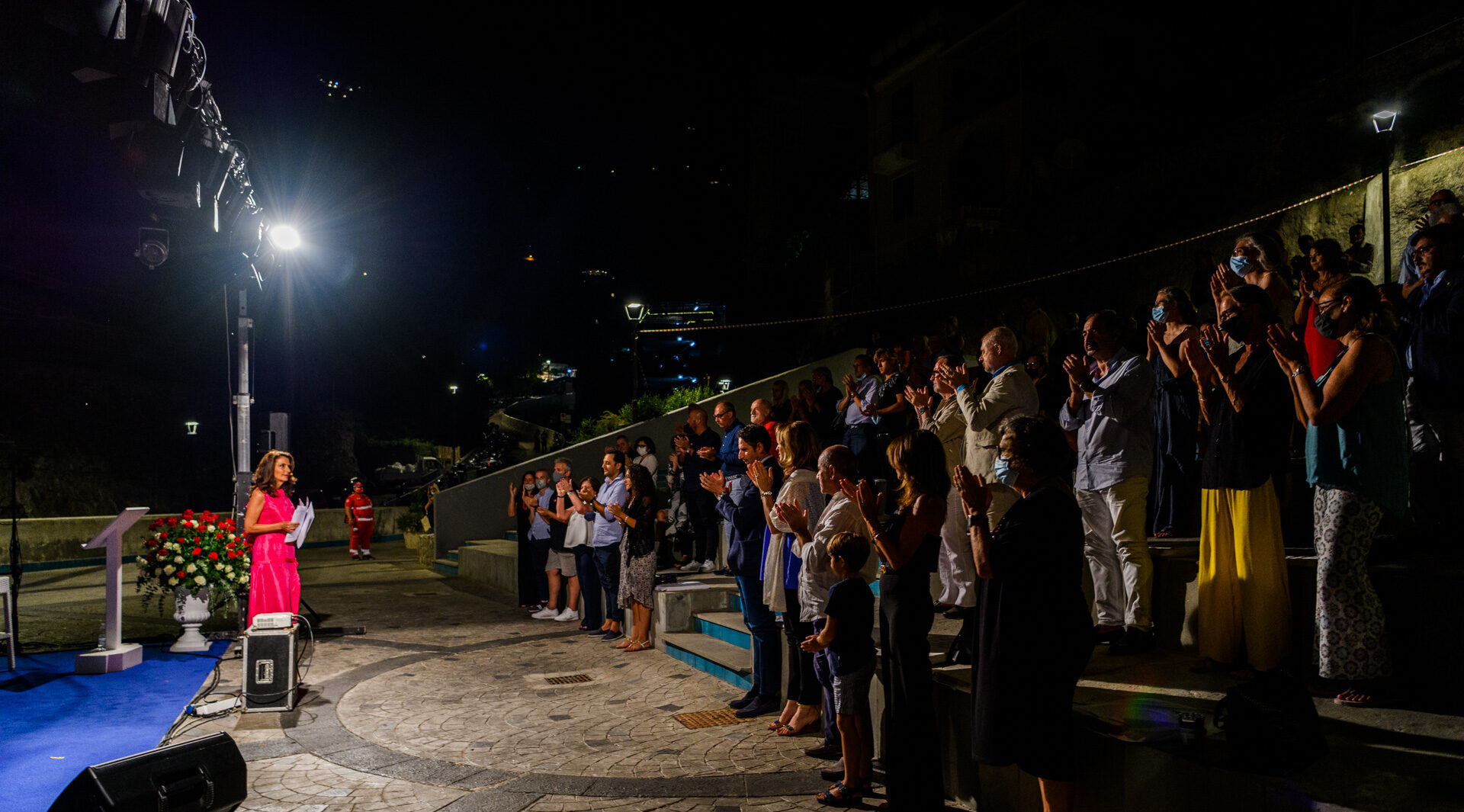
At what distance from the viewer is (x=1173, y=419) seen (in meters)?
5.29

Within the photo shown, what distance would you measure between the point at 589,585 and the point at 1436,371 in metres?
7.95

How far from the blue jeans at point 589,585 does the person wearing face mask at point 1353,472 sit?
7.40 meters

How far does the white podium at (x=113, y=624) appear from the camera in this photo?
309 inches

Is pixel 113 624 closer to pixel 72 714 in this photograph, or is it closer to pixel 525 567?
pixel 72 714

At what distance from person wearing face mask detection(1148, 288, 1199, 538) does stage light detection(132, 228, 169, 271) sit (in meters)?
10.0

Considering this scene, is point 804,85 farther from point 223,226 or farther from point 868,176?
point 223,226

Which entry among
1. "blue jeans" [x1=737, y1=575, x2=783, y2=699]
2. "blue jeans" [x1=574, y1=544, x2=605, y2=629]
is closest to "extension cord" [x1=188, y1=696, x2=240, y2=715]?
"blue jeans" [x1=574, y1=544, x2=605, y2=629]

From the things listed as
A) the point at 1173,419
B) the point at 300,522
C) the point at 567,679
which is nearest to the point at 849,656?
the point at 1173,419

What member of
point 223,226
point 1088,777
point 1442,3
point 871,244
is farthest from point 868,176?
point 1088,777

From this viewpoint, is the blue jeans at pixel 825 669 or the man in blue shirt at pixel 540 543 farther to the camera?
the man in blue shirt at pixel 540 543

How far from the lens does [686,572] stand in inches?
402

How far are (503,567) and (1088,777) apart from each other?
11196 millimetres

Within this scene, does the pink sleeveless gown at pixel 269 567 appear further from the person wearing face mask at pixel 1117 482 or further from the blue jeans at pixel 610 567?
the person wearing face mask at pixel 1117 482

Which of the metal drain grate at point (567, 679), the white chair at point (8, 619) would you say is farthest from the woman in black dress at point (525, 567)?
the white chair at point (8, 619)
